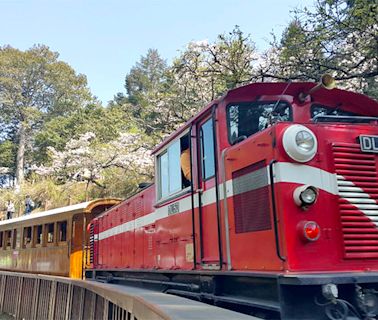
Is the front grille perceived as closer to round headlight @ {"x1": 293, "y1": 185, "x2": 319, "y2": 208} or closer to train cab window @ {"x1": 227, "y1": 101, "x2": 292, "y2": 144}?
round headlight @ {"x1": 293, "y1": 185, "x2": 319, "y2": 208}

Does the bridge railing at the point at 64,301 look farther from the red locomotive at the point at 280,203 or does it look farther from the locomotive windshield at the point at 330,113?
the locomotive windshield at the point at 330,113

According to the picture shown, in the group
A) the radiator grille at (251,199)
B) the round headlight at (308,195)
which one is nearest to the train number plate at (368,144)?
the round headlight at (308,195)

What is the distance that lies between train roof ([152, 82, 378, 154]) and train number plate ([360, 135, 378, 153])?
1.00 meters

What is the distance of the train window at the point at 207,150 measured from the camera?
185 inches

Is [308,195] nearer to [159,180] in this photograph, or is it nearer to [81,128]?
[159,180]

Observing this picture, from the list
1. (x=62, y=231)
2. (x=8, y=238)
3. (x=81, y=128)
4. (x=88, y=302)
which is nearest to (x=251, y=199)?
(x=88, y=302)

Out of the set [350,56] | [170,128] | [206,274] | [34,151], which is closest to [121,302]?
[206,274]

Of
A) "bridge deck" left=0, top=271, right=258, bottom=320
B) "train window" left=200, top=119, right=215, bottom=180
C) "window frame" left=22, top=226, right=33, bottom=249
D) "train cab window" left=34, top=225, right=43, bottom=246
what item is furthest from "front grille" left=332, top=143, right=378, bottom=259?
"window frame" left=22, top=226, right=33, bottom=249

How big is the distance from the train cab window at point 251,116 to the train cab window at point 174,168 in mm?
976

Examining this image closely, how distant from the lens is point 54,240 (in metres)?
13.8

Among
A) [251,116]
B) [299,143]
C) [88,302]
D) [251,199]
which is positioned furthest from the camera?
[88,302]

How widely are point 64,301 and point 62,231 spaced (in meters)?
3.11

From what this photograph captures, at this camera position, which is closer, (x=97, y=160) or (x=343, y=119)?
(x=343, y=119)

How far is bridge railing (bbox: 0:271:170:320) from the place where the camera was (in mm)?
5125
